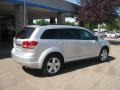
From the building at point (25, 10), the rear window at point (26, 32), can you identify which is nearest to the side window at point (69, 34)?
the rear window at point (26, 32)

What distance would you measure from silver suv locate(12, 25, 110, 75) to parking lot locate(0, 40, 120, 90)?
1.51ft

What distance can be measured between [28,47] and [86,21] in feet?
52.2

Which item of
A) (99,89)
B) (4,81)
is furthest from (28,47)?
(99,89)

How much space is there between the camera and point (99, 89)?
244 inches

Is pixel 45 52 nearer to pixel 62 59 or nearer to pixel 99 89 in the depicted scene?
pixel 62 59

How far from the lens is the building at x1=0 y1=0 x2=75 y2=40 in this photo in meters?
15.7

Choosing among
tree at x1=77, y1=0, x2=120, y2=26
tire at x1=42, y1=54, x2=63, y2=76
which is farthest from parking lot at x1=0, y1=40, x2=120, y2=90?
tree at x1=77, y1=0, x2=120, y2=26

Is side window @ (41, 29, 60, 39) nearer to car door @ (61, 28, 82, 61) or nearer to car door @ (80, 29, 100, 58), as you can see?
car door @ (61, 28, 82, 61)

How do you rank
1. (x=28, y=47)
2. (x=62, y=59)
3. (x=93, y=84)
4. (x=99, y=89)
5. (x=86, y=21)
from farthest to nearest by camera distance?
(x=86, y=21) < (x=62, y=59) < (x=28, y=47) < (x=93, y=84) < (x=99, y=89)

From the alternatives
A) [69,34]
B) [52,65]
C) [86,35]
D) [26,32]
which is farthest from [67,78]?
[86,35]

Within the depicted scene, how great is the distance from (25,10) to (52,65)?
29.7ft

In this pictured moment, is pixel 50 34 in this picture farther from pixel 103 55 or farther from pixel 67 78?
pixel 103 55

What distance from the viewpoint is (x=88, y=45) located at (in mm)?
9062

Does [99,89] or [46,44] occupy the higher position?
[46,44]
